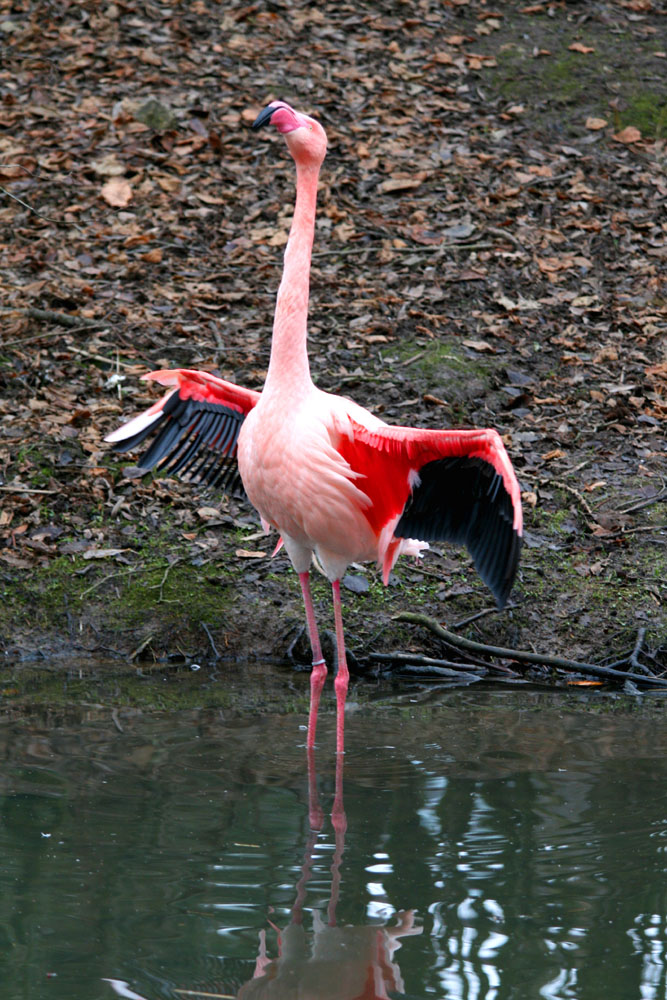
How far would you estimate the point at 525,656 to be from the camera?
529 cm

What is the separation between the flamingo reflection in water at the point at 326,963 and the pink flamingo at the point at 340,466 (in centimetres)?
133

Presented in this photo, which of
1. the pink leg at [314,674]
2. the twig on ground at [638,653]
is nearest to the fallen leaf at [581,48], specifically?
the twig on ground at [638,653]

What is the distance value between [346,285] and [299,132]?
12.1 ft

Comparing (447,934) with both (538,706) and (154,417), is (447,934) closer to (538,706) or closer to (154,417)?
(538,706)

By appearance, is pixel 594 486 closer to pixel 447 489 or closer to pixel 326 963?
pixel 447 489

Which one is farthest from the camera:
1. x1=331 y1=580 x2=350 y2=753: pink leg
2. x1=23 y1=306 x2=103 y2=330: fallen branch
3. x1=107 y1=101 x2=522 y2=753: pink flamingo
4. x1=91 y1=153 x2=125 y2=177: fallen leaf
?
x1=91 y1=153 x2=125 y2=177: fallen leaf

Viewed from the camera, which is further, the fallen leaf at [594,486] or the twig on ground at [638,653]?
the fallen leaf at [594,486]

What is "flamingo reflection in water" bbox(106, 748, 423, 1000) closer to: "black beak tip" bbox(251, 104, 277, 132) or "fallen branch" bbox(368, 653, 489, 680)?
"fallen branch" bbox(368, 653, 489, 680)

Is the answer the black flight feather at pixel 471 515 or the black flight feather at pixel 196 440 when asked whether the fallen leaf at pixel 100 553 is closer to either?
the black flight feather at pixel 196 440

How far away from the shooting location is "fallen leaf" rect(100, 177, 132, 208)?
864 centimetres

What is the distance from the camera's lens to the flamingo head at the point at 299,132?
14.1ft

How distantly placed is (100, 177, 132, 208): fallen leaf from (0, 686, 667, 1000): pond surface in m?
4.92

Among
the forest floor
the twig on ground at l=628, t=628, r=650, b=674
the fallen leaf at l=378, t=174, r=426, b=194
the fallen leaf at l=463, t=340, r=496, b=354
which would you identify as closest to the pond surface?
the twig on ground at l=628, t=628, r=650, b=674

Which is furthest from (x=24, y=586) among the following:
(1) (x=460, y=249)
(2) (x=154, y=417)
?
(1) (x=460, y=249)
